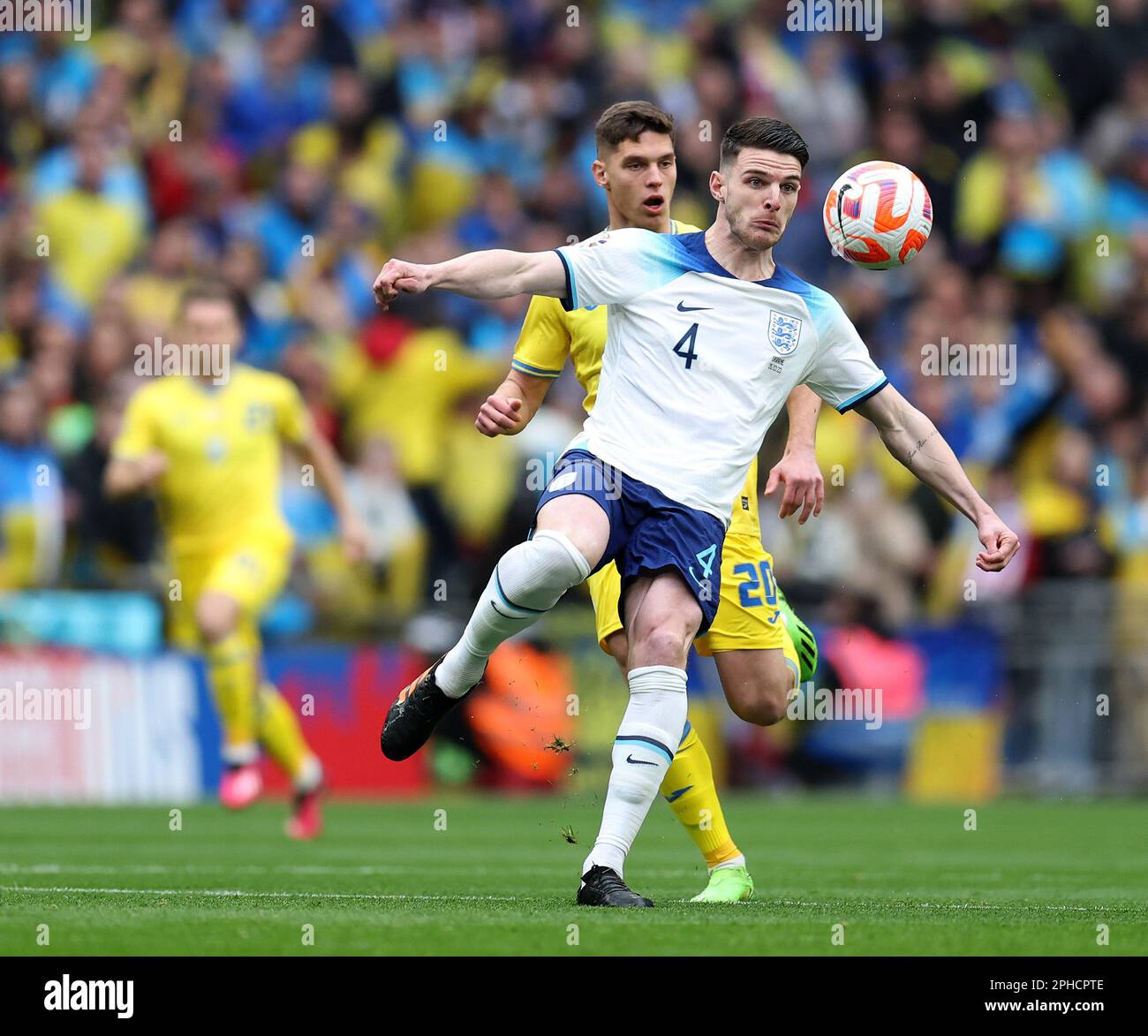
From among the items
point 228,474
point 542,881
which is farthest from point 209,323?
point 542,881

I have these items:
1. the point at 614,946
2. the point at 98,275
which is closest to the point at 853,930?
the point at 614,946

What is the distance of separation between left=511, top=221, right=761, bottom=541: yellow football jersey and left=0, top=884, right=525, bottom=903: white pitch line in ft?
5.56

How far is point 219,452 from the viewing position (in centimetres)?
1227

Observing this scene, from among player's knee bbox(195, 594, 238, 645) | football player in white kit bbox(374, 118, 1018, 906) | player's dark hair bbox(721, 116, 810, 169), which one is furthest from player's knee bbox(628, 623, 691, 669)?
player's knee bbox(195, 594, 238, 645)

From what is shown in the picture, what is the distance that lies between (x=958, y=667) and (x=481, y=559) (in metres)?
3.65

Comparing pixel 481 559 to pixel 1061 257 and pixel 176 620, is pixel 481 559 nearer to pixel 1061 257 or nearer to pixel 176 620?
pixel 176 620

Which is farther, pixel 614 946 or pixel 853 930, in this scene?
pixel 853 930

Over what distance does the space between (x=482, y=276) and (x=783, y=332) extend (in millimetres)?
1128

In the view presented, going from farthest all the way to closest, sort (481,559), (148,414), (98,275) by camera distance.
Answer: (98,275) < (481,559) < (148,414)

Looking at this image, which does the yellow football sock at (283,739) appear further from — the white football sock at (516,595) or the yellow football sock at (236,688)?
the white football sock at (516,595)

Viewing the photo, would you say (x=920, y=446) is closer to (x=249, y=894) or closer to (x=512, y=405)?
(x=512, y=405)

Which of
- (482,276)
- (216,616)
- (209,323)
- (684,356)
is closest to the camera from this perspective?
(482,276)

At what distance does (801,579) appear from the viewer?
1602cm
